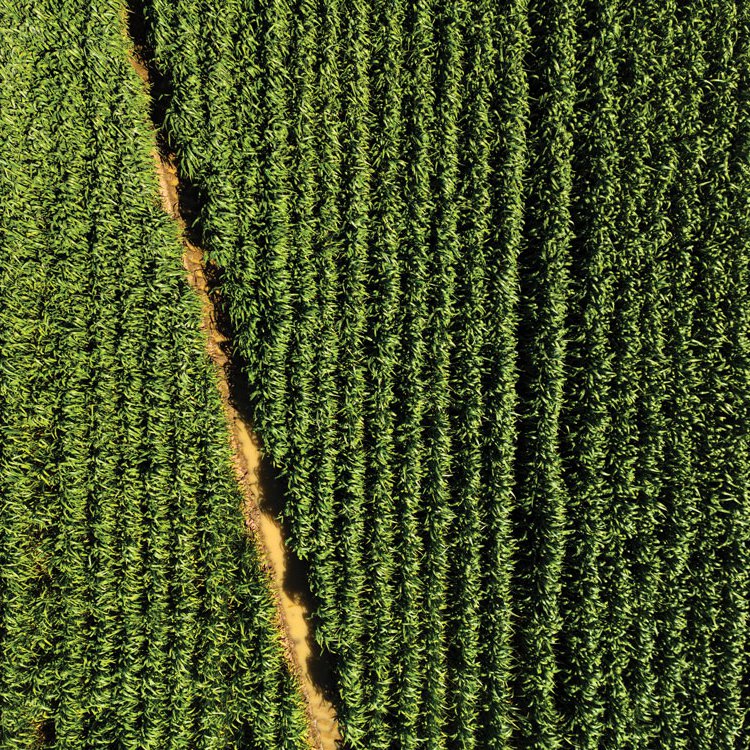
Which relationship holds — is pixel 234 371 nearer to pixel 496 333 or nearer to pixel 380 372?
pixel 380 372

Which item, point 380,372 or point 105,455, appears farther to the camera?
point 380,372

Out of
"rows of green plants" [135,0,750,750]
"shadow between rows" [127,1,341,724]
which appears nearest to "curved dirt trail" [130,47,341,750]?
"shadow between rows" [127,1,341,724]

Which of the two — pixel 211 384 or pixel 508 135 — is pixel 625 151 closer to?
pixel 508 135

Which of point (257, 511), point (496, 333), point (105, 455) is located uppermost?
point (496, 333)

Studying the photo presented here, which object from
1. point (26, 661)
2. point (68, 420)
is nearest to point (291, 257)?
point (68, 420)

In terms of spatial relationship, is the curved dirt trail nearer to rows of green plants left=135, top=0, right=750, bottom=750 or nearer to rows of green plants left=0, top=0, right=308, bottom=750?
rows of green plants left=0, top=0, right=308, bottom=750

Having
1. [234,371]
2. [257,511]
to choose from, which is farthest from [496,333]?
[257,511]

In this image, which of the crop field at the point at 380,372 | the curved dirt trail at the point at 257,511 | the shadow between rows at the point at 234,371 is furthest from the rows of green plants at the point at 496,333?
the curved dirt trail at the point at 257,511
